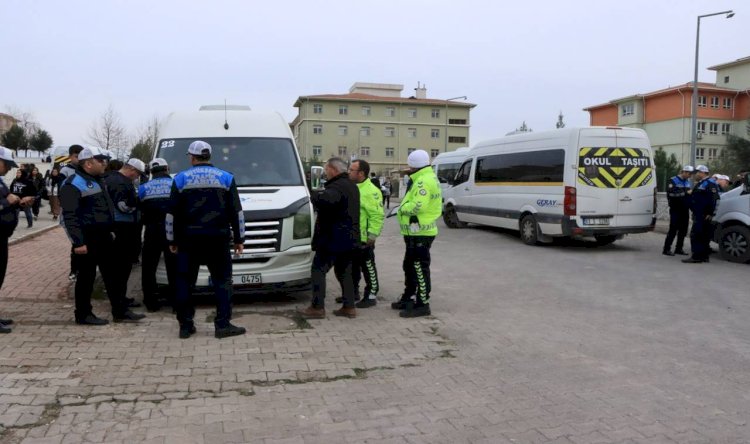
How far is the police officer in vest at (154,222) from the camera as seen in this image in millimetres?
6949

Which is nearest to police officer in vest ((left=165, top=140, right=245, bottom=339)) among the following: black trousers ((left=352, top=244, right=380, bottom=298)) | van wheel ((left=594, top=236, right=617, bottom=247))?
black trousers ((left=352, top=244, right=380, bottom=298))

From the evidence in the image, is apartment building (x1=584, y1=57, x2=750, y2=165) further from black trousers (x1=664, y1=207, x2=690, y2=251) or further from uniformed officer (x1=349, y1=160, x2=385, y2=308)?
uniformed officer (x1=349, y1=160, x2=385, y2=308)

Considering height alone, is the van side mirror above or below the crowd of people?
above

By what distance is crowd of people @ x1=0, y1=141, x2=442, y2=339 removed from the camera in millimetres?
5844

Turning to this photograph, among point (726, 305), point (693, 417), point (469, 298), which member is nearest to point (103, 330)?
point (469, 298)

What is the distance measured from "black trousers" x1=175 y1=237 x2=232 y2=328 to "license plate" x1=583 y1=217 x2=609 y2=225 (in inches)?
345

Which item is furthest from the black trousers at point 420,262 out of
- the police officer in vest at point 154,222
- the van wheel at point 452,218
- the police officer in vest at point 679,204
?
the van wheel at point 452,218

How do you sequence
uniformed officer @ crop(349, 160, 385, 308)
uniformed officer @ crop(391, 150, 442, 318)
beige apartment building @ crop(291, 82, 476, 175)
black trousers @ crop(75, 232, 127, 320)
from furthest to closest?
beige apartment building @ crop(291, 82, 476, 175) < uniformed officer @ crop(349, 160, 385, 308) < uniformed officer @ crop(391, 150, 442, 318) < black trousers @ crop(75, 232, 127, 320)

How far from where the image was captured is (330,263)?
695 cm

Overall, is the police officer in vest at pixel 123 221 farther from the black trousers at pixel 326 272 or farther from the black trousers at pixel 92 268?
the black trousers at pixel 326 272

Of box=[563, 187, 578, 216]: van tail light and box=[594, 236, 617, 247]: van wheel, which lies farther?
box=[594, 236, 617, 247]: van wheel

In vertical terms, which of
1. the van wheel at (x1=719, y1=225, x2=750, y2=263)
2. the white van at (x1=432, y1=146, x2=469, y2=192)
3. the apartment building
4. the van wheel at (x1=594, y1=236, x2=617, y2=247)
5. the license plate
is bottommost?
the van wheel at (x1=594, y1=236, x2=617, y2=247)

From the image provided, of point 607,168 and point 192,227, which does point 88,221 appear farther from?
point 607,168

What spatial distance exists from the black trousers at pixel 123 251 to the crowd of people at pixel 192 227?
0.04ft
